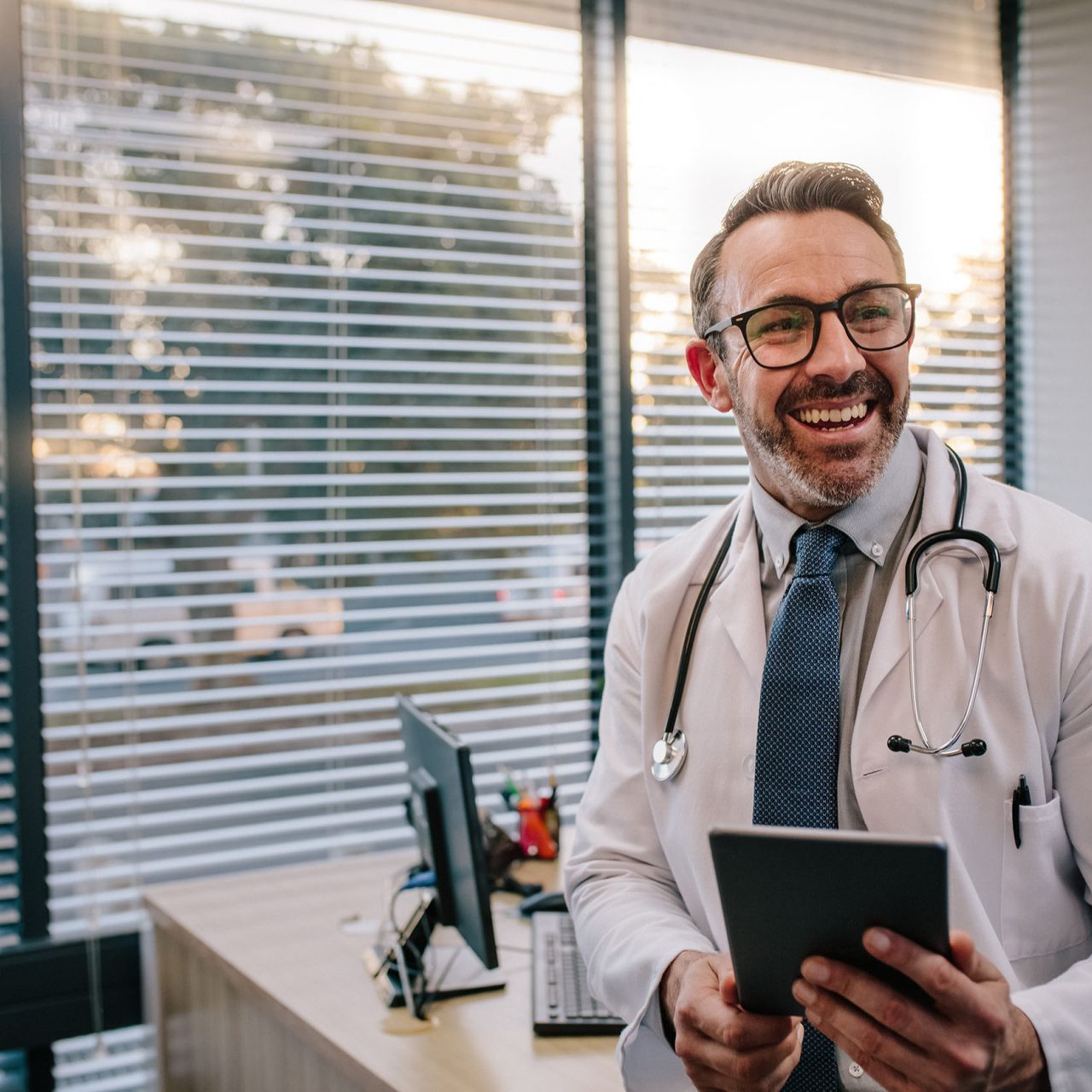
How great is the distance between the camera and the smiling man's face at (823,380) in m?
1.37

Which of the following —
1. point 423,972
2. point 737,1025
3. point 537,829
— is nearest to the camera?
point 737,1025

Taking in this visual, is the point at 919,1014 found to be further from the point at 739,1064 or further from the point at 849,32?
the point at 849,32

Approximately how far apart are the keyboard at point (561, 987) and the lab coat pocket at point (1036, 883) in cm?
59

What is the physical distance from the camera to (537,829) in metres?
2.39

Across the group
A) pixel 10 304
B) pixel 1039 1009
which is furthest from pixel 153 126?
pixel 1039 1009

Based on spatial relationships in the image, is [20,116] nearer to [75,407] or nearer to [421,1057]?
[75,407]

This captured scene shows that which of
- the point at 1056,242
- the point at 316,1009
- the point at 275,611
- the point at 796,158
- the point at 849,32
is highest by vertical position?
the point at 849,32

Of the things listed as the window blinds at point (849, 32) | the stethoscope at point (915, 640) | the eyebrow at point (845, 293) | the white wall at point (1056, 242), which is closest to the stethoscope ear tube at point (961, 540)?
the stethoscope at point (915, 640)

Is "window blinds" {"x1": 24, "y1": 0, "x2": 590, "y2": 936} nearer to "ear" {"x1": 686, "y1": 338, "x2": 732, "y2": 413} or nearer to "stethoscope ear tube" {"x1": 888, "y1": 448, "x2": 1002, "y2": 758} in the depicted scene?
"ear" {"x1": 686, "y1": 338, "x2": 732, "y2": 413}

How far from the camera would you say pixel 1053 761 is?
1259 millimetres

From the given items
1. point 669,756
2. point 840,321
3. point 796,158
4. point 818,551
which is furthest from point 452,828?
point 796,158

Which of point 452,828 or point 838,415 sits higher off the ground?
point 838,415

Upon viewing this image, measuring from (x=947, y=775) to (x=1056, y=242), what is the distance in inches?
102

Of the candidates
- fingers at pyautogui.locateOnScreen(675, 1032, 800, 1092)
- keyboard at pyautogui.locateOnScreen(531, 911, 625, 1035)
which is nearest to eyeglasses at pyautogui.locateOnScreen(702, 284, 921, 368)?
fingers at pyautogui.locateOnScreen(675, 1032, 800, 1092)
